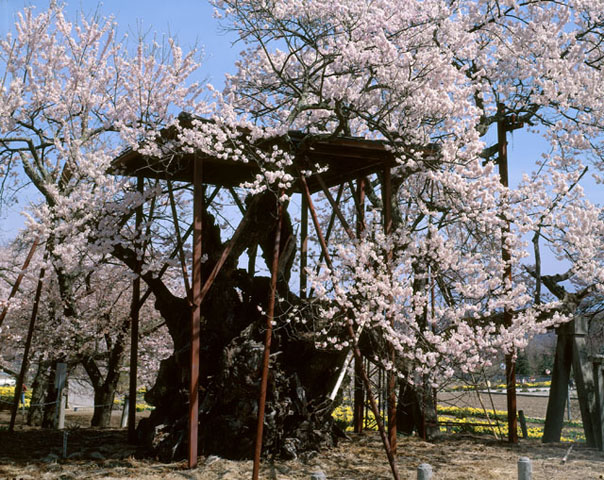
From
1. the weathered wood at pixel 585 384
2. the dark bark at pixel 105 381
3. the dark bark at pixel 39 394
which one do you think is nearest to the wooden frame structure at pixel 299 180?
the weathered wood at pixel 585 384

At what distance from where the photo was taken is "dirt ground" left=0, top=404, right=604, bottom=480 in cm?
803

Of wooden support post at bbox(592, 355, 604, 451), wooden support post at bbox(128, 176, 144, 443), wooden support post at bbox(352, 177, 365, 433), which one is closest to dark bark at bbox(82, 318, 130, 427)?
wooden support post at bbox(128, 176, 144, 443)

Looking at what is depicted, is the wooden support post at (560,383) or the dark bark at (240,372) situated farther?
the wooden support post at (560,383)

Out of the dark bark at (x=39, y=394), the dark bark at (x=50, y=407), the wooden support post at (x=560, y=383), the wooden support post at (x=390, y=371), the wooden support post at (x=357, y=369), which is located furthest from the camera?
the dark bark at (x=39, y=394)

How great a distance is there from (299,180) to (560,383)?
6.48 metres

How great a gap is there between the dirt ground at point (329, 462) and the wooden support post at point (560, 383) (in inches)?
19.0

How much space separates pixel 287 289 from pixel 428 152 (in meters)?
3.54

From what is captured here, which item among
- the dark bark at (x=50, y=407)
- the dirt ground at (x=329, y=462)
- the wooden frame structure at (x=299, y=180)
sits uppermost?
the wooden frame structure at (x=299, y=180)

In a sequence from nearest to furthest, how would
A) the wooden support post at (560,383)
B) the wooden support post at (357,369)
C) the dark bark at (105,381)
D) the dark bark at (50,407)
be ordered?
the wooden support post at (357,369) < the wooden support post at (560,383) < the dark bark at (50,407) < the dark bark at (105,381)

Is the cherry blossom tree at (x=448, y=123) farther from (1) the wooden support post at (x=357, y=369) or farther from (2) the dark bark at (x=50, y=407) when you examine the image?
(2) the dark bark at (x=50, y=407)

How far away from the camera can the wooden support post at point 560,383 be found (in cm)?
1120

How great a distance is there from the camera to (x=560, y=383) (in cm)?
1123

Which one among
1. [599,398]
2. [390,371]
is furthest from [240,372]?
[599,398]

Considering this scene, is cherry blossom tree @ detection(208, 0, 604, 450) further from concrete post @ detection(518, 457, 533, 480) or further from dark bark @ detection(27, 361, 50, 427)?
dark bark @ detection(27, 361, 50, 427)
